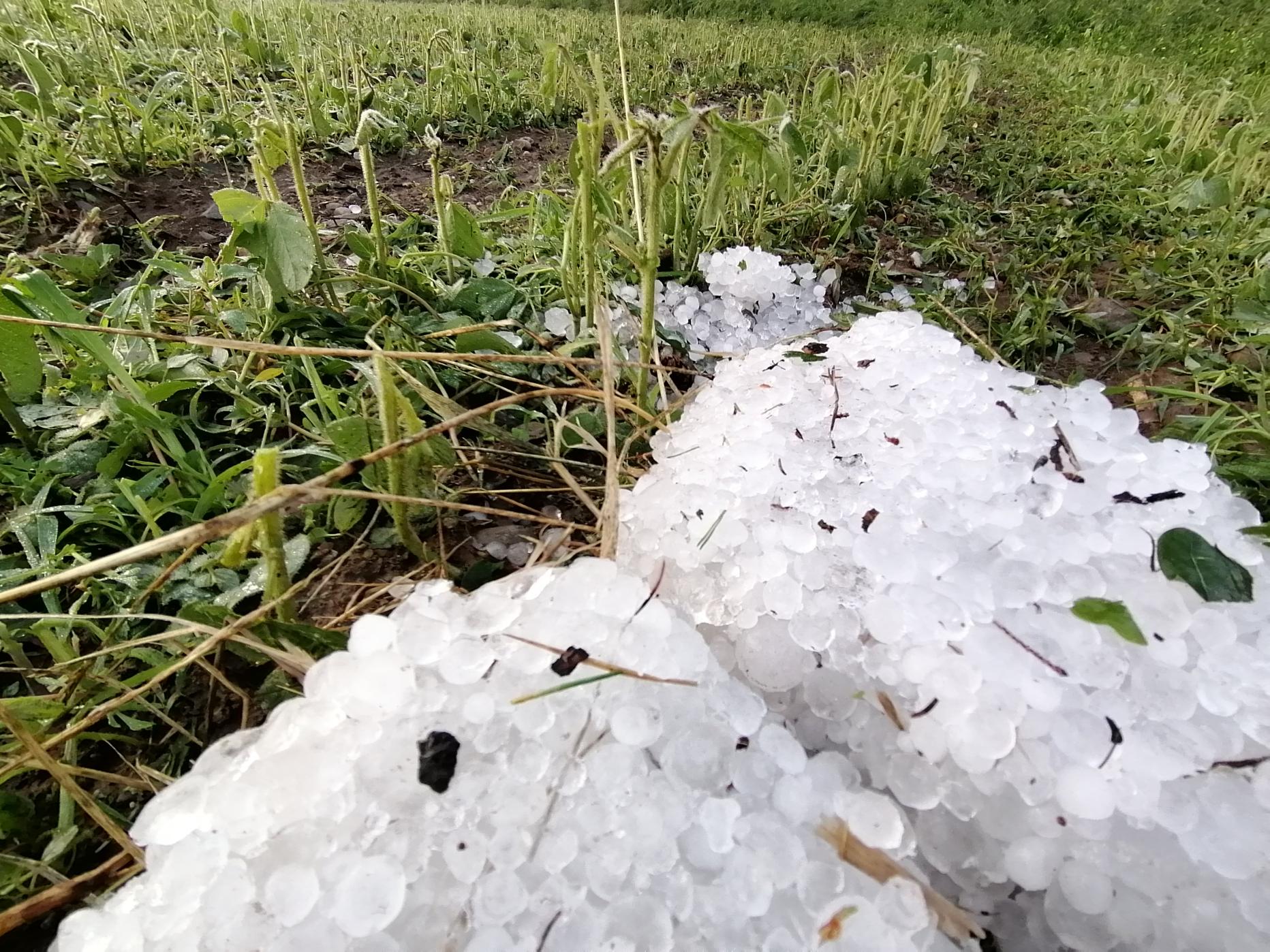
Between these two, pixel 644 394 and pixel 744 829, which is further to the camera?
pixel 644 394

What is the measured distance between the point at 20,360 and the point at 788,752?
42.6 inches

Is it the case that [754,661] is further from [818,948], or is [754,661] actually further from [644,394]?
[644,394]

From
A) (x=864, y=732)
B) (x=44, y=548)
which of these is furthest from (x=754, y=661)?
(x=44, y=548)

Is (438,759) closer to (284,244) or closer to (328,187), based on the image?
(284,244)

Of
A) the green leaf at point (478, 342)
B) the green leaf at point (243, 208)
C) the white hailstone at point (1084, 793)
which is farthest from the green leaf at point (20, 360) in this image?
the white hailstone at point (1084, 793)

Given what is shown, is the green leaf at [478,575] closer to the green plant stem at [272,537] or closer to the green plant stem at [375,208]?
the green plant stem at [272,537]

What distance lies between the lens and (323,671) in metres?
0.55

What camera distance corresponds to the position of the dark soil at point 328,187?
5.12 ft

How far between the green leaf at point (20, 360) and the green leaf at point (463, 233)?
675mm

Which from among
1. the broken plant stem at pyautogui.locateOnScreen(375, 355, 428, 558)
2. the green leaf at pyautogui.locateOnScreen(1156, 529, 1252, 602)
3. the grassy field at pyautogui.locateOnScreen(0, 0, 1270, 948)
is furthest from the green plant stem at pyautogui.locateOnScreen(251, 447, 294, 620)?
the green leaf at pyautogui.locateOnScreen(1156, 529, 1252, 602)

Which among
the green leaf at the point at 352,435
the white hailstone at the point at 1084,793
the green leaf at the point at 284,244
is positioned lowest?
the white hailstone at the point at 1084,793

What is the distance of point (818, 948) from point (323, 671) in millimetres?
429

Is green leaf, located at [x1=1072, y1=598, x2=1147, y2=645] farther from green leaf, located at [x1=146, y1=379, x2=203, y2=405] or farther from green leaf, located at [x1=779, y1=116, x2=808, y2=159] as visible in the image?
green leaf, located at [x1=146, y1=379, x2=203, y2=405]

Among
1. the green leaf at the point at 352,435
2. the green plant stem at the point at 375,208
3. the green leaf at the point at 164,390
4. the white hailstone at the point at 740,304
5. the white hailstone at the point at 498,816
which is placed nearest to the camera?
the white hailstone at the point at 498,816
